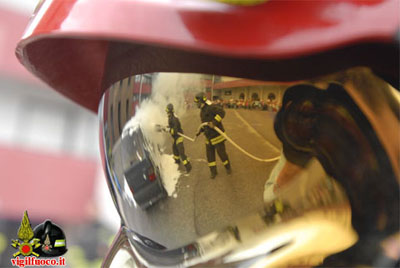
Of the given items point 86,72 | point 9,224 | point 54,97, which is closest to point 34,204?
point 9,224

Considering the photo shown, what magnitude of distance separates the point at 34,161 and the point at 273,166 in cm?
586

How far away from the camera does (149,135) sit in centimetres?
47

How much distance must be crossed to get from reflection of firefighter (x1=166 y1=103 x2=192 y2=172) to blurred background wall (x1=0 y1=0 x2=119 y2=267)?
188 inches

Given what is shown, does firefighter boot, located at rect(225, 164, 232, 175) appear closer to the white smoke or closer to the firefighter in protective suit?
the white smoke

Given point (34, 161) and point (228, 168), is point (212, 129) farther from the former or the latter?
point (34, 161)

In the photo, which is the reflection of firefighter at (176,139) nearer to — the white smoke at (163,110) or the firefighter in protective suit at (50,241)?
the white smoke at (163,110)

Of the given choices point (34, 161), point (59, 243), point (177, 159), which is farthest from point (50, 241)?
point (34, 161)

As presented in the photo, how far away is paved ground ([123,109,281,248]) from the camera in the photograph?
429 millimetres

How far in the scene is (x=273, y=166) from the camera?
431 mm

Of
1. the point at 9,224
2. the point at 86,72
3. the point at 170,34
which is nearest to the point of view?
the point at 170,34

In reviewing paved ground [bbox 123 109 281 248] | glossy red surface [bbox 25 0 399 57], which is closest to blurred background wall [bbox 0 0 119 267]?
paved ground [bbox 123 109 281 248]

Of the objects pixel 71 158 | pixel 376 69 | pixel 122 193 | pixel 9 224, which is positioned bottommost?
pixel 9 224

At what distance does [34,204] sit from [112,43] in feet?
19.0

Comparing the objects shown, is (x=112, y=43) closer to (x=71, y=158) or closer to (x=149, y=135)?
(x=149, y=135)
